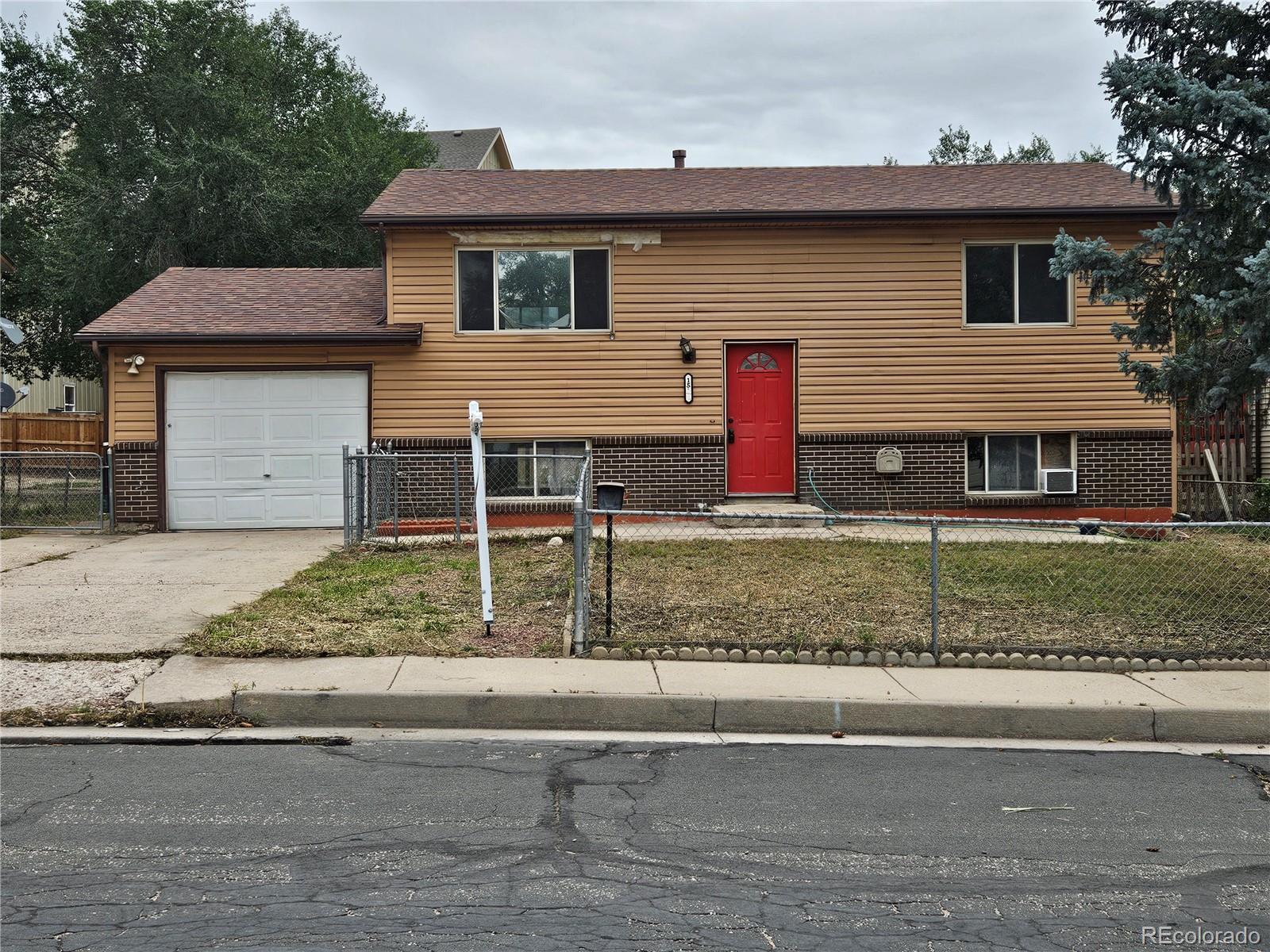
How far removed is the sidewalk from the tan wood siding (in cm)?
934

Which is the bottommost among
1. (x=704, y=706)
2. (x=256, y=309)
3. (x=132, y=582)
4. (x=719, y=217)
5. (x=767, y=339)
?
(x=704, y=706)

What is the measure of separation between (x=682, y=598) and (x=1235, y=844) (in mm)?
5724

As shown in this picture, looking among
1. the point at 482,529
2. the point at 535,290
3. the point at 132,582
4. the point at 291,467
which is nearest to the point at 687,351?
the point at 535,290

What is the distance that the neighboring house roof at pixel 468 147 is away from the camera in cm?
4353

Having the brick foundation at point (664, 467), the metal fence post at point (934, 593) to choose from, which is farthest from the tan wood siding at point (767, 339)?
the metal fence post at point (934, 593)

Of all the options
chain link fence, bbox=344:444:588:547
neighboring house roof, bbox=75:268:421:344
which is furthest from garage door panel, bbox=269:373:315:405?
chain link fence, bbox=344:444:588:547

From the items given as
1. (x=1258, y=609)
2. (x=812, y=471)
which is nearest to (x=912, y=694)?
(x=1258, y=609)

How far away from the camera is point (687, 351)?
54.6 ft

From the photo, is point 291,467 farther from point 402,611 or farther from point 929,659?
point 929,659

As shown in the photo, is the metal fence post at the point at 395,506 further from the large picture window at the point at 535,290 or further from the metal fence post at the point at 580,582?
the metal fence post at the point at 580,582

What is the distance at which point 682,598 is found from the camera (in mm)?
10398

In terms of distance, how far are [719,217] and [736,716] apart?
10.6m

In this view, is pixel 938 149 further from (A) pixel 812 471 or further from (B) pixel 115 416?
(B) pixel 115 416

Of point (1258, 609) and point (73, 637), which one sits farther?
point (1258, 609)
